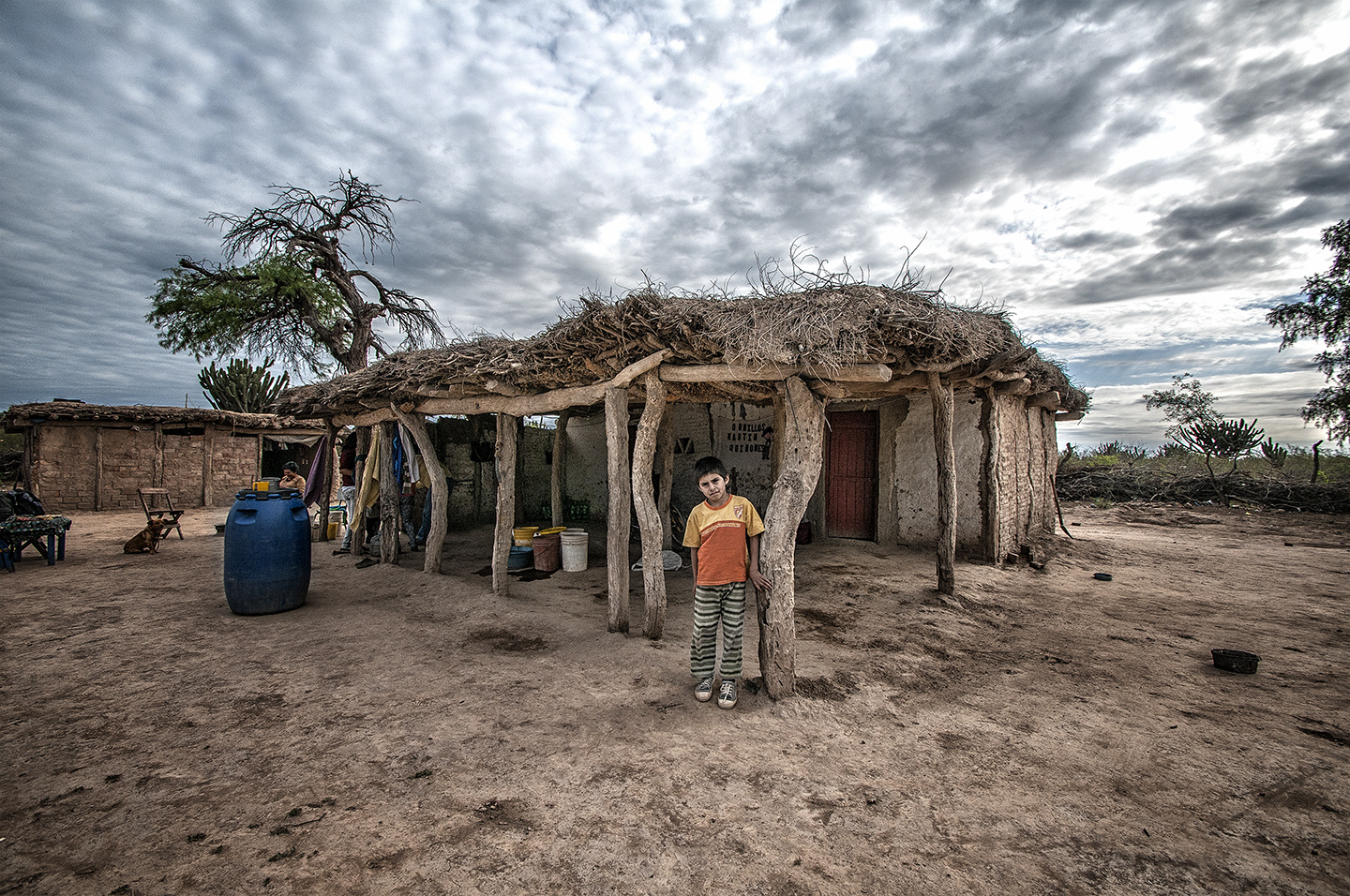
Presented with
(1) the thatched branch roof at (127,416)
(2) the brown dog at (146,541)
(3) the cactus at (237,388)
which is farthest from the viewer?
(3) the cactus at (237,388)

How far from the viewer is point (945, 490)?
6.32m

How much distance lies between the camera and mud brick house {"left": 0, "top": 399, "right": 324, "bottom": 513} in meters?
12.5


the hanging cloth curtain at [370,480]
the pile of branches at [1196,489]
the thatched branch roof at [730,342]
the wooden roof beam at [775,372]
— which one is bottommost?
the pile of branches at [1196,489]

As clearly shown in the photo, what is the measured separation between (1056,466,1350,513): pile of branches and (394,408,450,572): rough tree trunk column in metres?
15.0

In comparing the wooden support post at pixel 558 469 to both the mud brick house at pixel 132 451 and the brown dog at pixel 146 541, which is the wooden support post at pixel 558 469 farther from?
the mud brick house at pixel 132 451

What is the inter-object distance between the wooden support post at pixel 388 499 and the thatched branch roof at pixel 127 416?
6.69 m

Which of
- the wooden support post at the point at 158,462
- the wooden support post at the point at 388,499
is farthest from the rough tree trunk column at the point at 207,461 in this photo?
the wooden support post at the point at 388,499

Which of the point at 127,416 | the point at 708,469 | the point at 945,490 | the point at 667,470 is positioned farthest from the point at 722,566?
the point at 127,416

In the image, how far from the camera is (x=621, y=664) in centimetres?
422

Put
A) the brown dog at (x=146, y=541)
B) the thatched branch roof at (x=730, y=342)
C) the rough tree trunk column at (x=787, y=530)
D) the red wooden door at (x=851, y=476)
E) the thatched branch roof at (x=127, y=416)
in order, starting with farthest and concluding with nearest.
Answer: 1. the thatched branch roof at (x=127, y=416)
2. the red wooden door at (x=851, y=476)
3. the brown dog at (x=146, y=541)
4. the thatched branch roof at (x=730, y=342)
5. the rough tree trunk column at (x=787, y=530)

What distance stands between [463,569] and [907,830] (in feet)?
21.1

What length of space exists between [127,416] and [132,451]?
Answer: 40.5 inches

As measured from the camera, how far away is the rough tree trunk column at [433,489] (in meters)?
7.00

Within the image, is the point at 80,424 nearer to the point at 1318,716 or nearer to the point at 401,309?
the point at 401,309
